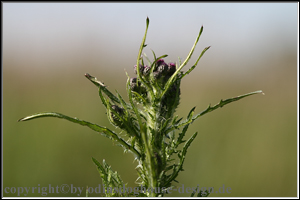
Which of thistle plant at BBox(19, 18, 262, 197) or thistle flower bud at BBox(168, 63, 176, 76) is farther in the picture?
thistle flower bud at BBox(168, 63, 176, 76)

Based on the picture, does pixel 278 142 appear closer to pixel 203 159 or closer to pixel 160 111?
pixel 203 159

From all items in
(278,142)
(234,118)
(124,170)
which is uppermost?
(234,118)

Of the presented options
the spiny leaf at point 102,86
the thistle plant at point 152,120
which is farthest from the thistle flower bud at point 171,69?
the spiny leaf at point 102,86

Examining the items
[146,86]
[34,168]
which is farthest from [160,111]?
[34,168]

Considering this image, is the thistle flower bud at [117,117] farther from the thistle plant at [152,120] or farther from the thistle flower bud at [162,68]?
the thistle flower bud at [162,68]

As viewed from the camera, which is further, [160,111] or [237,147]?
[237,147]

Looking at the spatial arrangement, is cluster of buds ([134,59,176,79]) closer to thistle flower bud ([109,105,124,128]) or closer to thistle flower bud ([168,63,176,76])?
thistle flower bud ([168,63,176,76])

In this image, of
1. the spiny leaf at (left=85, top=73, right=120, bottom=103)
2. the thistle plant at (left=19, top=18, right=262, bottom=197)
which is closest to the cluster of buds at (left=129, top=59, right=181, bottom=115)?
the thistle plant at (left=19, top=18, right=262, bottom=197)

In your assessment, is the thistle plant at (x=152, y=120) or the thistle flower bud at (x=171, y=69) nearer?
the thistle plant at (x=152, y=120)
